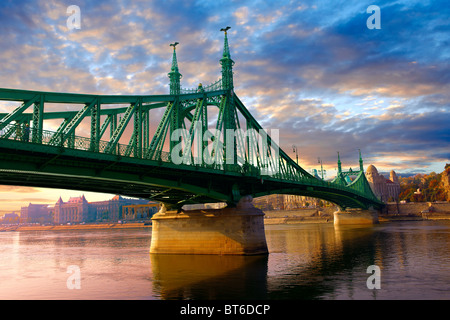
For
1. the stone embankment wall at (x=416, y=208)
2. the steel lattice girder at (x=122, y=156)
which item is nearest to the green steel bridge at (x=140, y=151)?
the steel lattice girder at (x=122, y=156)

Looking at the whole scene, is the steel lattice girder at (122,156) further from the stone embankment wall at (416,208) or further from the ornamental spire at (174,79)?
the stone embankment wall at (416,208)

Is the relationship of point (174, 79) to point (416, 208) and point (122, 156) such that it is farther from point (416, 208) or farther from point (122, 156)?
point (416, 208)

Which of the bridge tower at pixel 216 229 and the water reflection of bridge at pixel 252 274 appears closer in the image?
the water reflection of bridge at pixel 252 274

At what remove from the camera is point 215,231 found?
44906 mm

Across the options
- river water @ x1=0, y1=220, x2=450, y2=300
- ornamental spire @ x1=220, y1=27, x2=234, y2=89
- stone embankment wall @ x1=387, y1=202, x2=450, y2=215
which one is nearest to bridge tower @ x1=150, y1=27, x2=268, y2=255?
river water @ x1=0, y1=220, x2=450, y2=300

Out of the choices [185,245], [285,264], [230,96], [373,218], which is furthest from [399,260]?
[373,218]

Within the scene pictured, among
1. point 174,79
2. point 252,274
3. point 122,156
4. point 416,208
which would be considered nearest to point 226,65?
point 174,79

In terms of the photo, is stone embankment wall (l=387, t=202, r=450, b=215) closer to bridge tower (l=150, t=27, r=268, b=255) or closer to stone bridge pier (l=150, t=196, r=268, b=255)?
bridge tower (l=150, t=27, r=268, b=255)

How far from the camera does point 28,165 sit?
2516 centimetres

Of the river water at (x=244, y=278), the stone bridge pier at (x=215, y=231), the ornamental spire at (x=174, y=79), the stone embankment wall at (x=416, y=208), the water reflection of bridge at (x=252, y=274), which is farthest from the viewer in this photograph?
the stone embankment wall at (x=416, y=208)

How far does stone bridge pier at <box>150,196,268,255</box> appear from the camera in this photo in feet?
143

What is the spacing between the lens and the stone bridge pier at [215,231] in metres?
43.7
